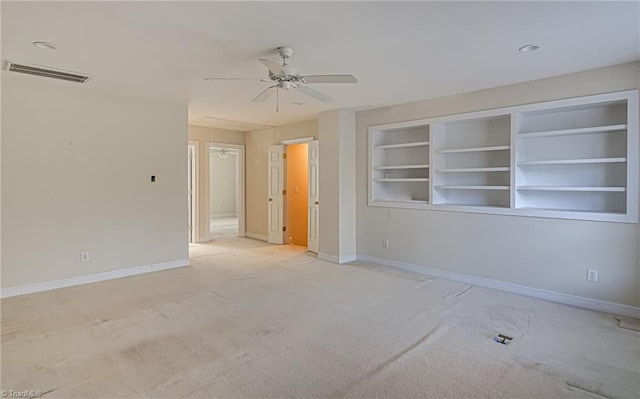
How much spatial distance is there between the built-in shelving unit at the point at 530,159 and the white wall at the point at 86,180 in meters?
3.24

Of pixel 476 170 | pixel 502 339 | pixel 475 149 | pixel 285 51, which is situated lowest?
pixel 502 339

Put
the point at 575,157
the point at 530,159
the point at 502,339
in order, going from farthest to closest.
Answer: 1. the point at 530,159
2. the point at 575,157
3. the point at 502,339

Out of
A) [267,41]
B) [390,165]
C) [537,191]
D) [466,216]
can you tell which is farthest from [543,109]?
[267,41]

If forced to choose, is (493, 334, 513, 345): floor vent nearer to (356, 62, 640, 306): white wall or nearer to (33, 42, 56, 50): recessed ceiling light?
(356, 62, 640, 306): white wall

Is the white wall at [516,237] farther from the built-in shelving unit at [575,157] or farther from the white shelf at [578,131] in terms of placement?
the white shelf at [578,131]

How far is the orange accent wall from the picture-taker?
25.8 ft

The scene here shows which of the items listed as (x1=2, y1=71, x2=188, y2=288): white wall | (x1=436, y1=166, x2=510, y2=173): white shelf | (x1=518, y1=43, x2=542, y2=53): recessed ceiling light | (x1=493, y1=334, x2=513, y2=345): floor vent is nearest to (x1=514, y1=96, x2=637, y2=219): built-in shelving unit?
(x1=436, y1=166, x2=510, y2=173): white shelf

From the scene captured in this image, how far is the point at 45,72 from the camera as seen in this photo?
12.9ft

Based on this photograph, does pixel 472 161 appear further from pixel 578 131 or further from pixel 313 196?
pixel 313 196

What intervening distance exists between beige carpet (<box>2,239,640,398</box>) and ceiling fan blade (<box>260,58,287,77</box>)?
2.23 metres

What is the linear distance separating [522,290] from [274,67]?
3789 mm

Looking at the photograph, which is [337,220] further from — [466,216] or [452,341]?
[452,341]

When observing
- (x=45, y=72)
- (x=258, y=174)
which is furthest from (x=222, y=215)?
(x=45, y=72)

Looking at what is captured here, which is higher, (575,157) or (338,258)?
(575,157)
